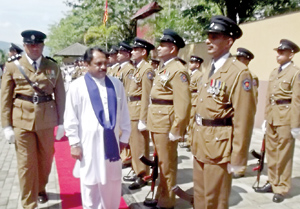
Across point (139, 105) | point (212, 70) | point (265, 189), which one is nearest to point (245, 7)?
point (139, 105)

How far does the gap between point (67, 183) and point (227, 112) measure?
3.13m

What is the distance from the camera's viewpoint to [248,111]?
2.55 meters

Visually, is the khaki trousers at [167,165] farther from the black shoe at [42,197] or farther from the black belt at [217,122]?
the black shoe at [42,197]

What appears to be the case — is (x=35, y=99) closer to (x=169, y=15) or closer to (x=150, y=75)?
(x=150, y=75)

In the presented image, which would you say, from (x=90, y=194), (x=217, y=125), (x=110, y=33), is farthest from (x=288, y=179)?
(x=110, y=33)

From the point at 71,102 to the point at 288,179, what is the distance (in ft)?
10.6

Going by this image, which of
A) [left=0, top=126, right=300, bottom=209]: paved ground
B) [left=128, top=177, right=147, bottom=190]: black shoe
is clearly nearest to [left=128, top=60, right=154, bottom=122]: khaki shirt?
[left=128, top=177, right=147, bottom=190]: black shoe

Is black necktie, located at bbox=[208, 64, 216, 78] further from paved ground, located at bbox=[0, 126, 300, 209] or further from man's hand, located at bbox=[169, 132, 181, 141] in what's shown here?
paved ground, located at bbox=[0, 126, 300, 209]

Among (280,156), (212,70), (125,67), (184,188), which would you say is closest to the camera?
(212,70)

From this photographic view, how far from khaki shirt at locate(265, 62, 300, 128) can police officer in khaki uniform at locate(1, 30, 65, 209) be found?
121 inches

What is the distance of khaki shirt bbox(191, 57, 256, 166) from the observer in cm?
255

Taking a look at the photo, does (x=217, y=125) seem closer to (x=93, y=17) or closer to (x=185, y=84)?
(x=185, y=84)

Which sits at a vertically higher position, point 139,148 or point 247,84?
point 247,84

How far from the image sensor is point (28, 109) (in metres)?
3.70
